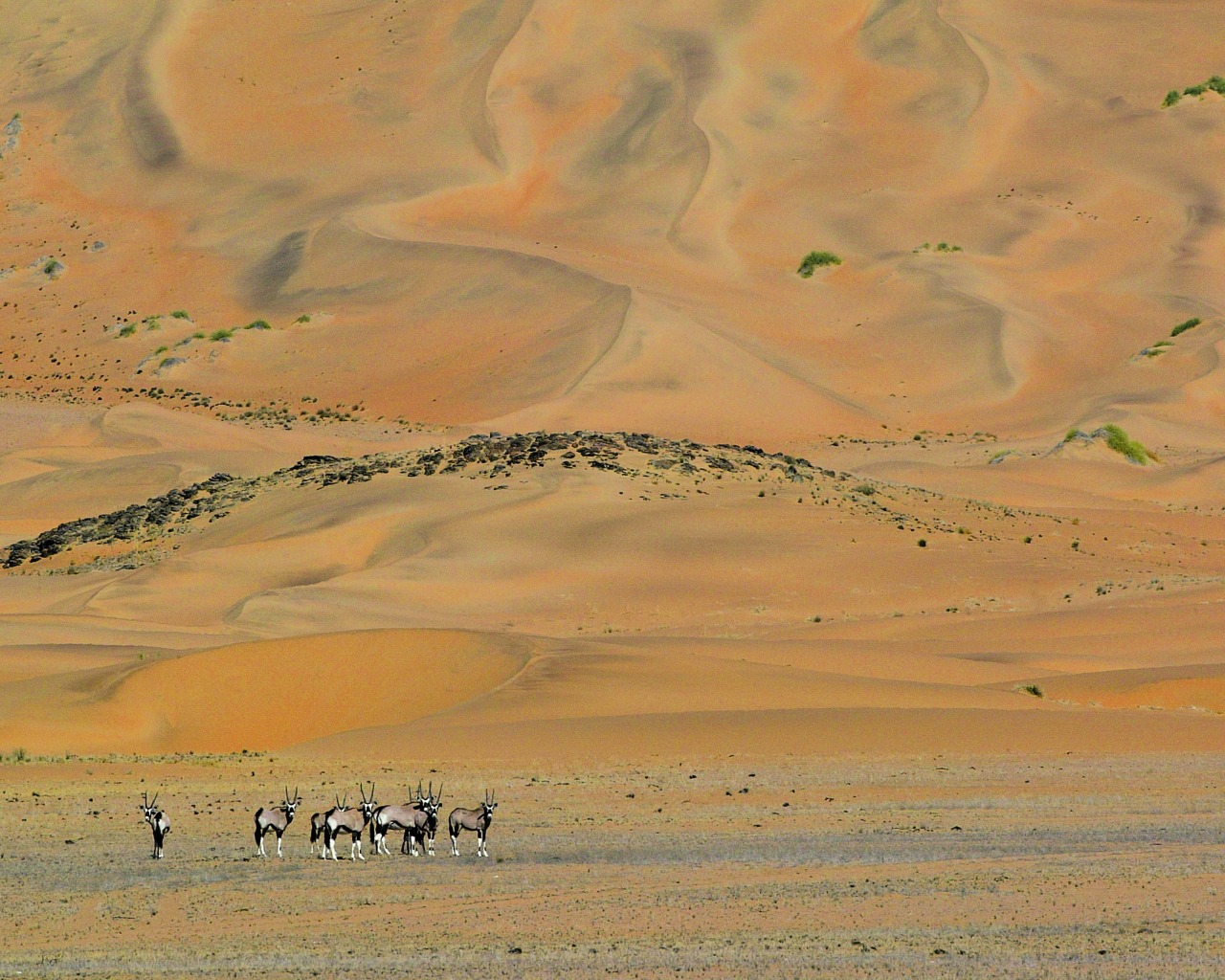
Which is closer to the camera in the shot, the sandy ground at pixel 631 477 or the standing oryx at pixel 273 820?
the sandy ground at pixel 631 477

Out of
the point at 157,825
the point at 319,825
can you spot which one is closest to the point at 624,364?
the point at 319,825

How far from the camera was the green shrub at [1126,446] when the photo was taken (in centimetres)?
5828

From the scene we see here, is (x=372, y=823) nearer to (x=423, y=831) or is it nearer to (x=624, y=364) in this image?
(x=423, y=831)

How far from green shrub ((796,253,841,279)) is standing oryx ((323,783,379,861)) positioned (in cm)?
6715

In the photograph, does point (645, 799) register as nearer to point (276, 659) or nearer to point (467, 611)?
point (276, 659)

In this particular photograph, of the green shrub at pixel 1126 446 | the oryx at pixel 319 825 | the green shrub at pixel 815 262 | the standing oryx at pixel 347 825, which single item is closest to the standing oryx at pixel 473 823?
the standing oryx at pixel 347 825

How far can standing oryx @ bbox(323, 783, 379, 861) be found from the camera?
44.2ft

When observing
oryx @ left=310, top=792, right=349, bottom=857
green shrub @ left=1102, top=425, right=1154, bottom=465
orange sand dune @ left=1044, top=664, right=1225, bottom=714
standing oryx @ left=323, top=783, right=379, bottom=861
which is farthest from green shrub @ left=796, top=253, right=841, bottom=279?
standing oryx @ left=323, top=783, right=379, bottom=861

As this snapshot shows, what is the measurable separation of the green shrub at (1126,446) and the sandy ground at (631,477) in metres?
0.23

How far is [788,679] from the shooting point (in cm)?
2356

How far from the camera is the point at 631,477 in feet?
136

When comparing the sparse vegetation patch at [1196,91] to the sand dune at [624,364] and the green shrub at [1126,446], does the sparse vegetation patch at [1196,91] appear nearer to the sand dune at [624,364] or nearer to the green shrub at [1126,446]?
the sand dune at [624,364]

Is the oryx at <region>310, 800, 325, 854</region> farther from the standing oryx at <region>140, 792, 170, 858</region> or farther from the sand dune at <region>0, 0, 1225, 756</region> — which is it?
the sand dune at <region>0, 0, 1225, 756</region>

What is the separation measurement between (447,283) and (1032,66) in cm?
3584
